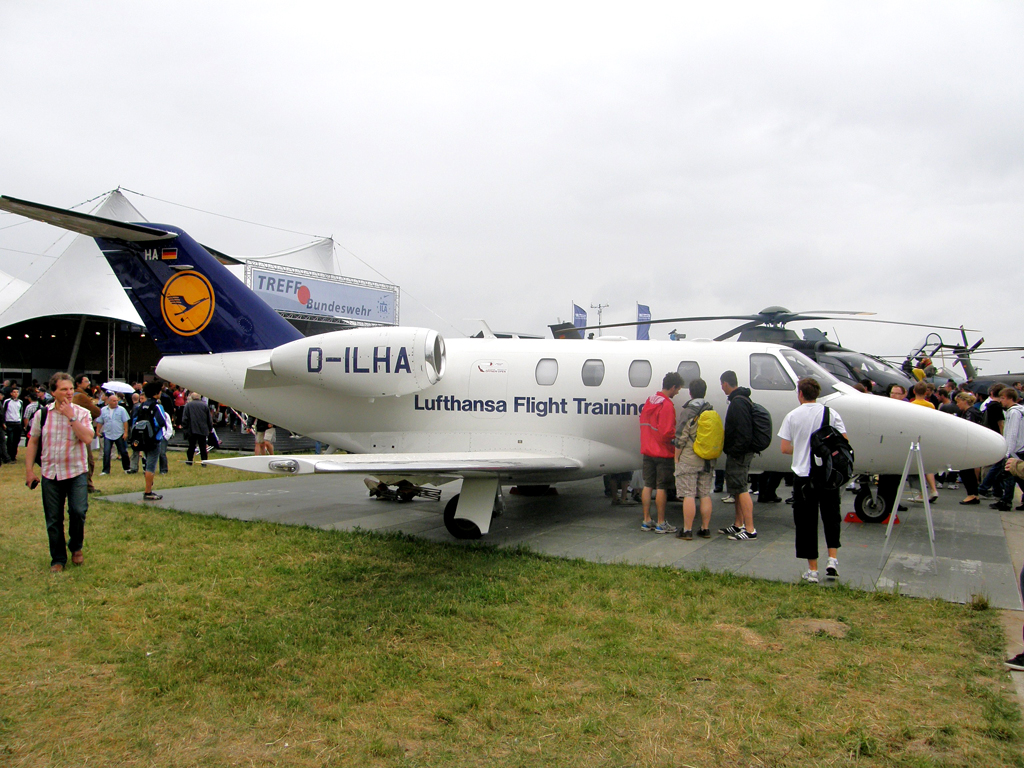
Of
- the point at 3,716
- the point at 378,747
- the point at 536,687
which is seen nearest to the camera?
the point at 378,747

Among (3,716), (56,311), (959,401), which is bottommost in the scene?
(3,716)

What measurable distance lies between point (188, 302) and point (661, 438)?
723cm

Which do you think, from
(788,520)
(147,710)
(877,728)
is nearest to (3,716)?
(147,710)

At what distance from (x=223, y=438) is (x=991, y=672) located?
2234 cm

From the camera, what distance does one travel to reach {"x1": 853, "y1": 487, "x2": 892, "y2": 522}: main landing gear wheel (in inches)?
355

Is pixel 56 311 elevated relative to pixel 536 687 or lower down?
elevated

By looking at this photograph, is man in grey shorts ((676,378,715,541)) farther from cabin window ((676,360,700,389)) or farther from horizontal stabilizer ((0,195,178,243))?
horizontal stabilizer ((0,195,178,243))

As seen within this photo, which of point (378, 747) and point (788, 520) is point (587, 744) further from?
point (788, 520)

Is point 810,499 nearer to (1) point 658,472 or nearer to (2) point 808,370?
(1) point 658,472

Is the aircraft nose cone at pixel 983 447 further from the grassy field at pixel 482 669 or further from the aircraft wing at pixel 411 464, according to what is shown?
the aircraft wing at pixel 411 464

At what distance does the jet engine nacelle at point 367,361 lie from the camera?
28.3 feet

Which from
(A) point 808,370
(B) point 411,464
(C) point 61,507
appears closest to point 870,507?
(A) point 808,370

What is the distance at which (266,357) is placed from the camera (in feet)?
31.3

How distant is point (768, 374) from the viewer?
877 cm
